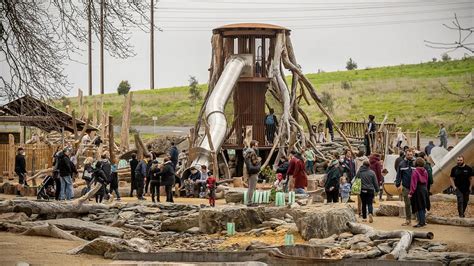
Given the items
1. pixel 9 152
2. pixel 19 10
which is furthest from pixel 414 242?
pixel 9 152

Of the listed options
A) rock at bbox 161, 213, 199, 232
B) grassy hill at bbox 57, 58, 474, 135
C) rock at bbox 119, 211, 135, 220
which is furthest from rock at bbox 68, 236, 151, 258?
grassy hill at bbox 57, 58, 474, 135

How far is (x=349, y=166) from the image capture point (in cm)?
3919

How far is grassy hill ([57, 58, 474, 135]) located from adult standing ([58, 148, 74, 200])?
113ft

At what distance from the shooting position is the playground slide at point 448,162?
3562 cm

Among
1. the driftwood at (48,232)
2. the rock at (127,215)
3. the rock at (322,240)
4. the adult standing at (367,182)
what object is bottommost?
the rock at (322,240)

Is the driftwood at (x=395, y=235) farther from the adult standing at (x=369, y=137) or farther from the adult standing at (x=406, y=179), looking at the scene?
the adult standing at (x=369, y=137)

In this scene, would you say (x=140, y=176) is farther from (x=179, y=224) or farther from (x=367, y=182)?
(x=367, y=182)

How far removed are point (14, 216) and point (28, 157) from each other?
50.0ft

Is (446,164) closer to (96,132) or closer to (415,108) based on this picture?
(96,132)

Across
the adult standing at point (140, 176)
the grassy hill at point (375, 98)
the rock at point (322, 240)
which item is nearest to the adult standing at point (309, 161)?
the adult standing at point (140, 176)

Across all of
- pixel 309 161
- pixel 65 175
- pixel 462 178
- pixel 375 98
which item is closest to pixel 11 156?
pixel 309 161

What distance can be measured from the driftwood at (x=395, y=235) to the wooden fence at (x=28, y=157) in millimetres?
21637

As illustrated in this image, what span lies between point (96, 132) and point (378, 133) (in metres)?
12.7

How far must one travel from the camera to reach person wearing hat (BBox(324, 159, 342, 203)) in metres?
35.1
